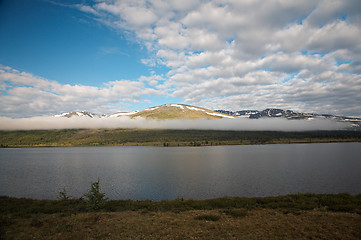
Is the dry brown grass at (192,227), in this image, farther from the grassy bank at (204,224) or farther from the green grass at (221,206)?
the green grass at (221,206)

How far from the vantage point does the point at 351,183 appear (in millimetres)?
43438

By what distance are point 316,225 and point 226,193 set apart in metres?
22.4

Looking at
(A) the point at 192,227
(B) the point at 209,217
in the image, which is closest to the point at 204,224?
(A) the point at 192,227

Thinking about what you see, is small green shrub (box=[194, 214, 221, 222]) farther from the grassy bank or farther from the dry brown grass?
the dry brown grass

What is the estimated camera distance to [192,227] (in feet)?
53.6

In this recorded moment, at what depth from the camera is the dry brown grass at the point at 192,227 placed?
14.6m

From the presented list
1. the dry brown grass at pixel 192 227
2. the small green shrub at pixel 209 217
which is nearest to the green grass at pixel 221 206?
the small green shrub at pixel 209 217

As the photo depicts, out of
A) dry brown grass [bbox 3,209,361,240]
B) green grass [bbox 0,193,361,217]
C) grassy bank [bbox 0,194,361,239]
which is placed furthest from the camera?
green grass [bbox 0,193,361,217]

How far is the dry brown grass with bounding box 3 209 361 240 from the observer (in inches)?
574

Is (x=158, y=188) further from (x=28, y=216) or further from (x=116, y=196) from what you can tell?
(x=28, y=216)

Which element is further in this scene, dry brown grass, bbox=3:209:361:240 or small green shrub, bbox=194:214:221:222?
small green shrub, bbox=194:214:221:222

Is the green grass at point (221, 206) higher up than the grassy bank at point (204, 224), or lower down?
lower down

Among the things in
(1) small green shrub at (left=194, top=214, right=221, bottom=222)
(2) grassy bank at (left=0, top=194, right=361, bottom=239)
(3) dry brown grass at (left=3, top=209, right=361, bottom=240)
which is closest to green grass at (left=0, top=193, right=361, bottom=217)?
(2) grassy bank at (left=0, top=194, right=361, bottom=239)

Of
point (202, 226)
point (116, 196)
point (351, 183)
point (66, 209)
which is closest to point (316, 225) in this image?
point (202, 226)
